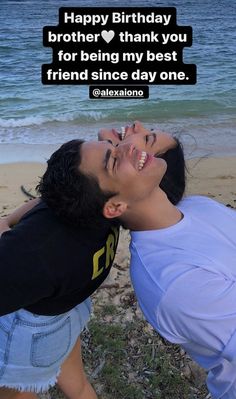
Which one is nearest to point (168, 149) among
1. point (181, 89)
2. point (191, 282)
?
point (191, 282)

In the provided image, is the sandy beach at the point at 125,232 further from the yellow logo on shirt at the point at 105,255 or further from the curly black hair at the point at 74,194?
the curly black hair at the point at 74,194

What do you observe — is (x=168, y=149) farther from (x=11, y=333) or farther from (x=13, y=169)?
(x=13, y=169)

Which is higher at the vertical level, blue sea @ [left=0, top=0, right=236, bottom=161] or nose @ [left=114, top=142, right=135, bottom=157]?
nose @ [left=114, top=142, right=135, bottom=157]

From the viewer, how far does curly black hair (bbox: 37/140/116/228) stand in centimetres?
151

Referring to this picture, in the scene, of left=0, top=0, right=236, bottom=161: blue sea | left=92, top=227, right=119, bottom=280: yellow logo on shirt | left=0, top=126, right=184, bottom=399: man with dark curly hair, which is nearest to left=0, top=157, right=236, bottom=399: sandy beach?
left=0, top=0, right=236, bottom=161: blue sea

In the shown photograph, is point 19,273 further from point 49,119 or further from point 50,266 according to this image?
point 49,119

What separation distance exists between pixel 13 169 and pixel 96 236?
4541mm

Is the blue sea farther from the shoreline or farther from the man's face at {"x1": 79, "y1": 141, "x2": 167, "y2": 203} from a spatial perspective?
the man's face at {"x1": 79, "y1": 141, "x2": 167, "y2": 203}

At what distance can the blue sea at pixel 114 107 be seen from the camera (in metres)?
7.56

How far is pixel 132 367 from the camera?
261cm

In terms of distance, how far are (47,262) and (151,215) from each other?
1.10ft

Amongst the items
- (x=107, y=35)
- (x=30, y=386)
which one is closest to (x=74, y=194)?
(x=30, y=386)

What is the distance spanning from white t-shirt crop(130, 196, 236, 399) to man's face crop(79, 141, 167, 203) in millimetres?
131

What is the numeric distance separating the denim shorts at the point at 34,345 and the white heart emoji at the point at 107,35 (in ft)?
11.4
